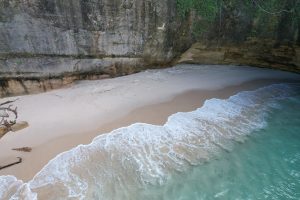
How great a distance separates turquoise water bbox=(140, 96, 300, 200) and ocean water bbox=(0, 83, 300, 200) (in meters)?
0.02

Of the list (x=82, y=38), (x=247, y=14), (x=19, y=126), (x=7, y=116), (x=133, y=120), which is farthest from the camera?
(x=247, y=14)

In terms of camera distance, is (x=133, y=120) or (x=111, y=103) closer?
(x=133, y=120)

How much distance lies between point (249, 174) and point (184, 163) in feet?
4.34

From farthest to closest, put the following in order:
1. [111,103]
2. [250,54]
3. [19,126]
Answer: [250,54]
[111,103]
[19,126]

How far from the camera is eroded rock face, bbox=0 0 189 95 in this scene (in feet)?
22.4

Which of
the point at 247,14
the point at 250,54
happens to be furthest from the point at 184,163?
the point at 247,14

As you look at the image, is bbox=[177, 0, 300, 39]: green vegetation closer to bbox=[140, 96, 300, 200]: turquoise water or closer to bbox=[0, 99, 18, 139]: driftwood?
bbox=[140, 96, 300, 200]: turquoise water

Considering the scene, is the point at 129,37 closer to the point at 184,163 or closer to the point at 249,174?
the point at 184,163

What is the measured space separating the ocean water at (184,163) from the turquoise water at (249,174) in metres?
0.02

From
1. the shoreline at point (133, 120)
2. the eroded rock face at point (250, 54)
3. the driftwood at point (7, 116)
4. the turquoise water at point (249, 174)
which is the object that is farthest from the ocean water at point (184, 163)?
the eroded rock face at point (250, 54)

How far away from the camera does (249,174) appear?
220 inches

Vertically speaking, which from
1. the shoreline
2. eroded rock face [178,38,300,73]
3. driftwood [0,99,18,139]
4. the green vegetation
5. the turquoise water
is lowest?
the turquoise water

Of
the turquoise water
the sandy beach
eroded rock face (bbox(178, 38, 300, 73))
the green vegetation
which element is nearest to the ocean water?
the turquoise water

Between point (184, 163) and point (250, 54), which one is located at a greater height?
point (250, 54)
